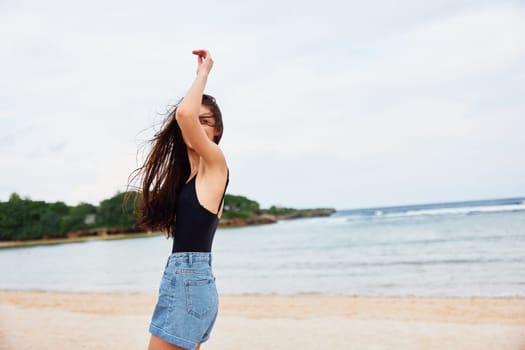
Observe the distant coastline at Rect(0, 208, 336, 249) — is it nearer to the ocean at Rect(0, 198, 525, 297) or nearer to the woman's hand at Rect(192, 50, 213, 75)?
the ocean at Rect(0, 198, 525, 297)

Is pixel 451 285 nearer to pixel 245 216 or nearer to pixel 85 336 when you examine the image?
pixel 85 336

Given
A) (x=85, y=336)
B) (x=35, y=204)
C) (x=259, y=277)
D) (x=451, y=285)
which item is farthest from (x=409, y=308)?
(x=35, y=204)

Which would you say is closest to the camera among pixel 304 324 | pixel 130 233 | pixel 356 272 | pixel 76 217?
pixel 304 324

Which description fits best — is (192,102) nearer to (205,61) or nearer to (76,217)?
(205,61)

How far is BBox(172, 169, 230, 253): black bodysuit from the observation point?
1.64 m

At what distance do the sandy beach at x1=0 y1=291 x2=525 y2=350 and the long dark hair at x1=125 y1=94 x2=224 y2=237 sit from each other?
4572mm

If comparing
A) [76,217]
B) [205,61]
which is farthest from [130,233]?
[205,61]

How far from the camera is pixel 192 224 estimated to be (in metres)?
1.64

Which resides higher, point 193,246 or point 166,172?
point 166,172

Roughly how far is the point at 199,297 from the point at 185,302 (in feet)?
0.15

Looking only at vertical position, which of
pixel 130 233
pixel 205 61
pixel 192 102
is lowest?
pixel 130 233

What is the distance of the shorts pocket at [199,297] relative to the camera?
1626mm

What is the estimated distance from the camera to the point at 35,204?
84.0 ft

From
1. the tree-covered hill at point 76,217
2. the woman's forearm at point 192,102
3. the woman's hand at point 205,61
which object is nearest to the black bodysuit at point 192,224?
the woman's forearm at point 192,102
